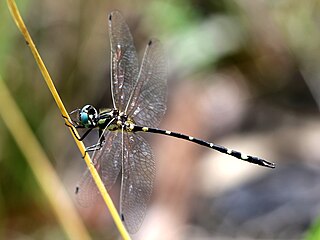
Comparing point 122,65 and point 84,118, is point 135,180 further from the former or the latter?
point 122,65

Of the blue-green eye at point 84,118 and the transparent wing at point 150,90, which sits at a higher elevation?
the transparent wing at point 150,90

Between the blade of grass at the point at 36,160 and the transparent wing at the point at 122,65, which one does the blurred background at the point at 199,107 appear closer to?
the blade of grass at the point at 36,160

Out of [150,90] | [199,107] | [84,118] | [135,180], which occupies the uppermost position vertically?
[199,107]

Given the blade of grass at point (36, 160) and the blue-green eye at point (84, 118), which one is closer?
the blue-green eye at point (84, 118)

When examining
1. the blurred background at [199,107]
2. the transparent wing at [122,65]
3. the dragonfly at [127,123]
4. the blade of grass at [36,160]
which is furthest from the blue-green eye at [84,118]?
Answer: the blurred background at [199,107]

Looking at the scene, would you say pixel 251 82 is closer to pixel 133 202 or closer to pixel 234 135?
pixel 234 135

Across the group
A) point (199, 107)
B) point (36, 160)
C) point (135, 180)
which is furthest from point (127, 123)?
point (199, 107)

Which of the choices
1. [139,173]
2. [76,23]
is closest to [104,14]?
[76,23]
